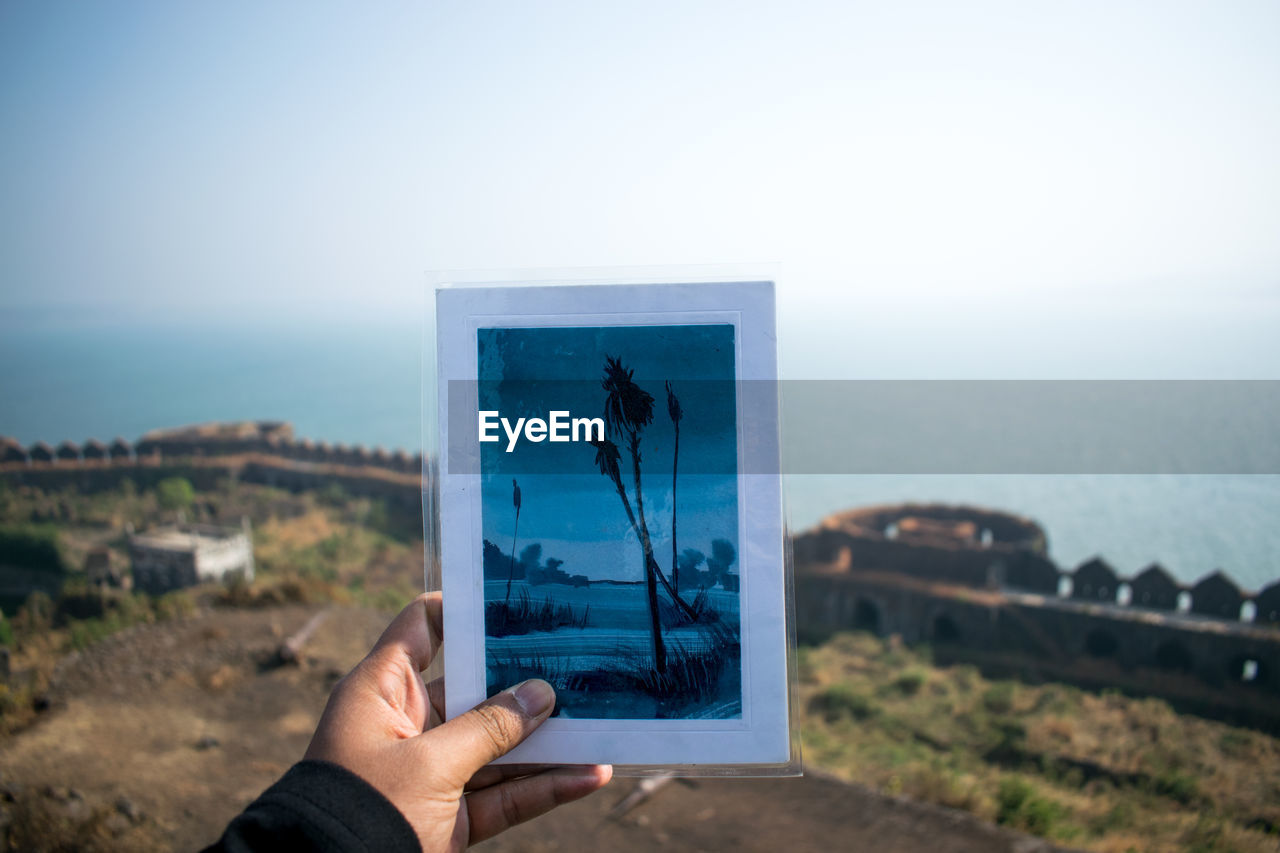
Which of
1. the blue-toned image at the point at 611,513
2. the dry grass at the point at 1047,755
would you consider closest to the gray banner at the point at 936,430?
the blue-toned image at the point at 611,513

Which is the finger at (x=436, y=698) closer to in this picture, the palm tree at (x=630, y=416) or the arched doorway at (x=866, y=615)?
the palm tree at (x=630, y=416)

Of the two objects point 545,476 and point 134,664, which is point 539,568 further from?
point 134,664

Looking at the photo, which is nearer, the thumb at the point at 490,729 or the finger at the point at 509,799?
the thumb at the point at 490,729

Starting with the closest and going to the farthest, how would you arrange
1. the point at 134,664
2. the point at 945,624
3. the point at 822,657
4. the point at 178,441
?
the point at 134,664, the point at 822,657, the point at 945,624, the point at 178,441

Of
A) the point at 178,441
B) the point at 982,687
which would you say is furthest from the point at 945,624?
the point at 178,441

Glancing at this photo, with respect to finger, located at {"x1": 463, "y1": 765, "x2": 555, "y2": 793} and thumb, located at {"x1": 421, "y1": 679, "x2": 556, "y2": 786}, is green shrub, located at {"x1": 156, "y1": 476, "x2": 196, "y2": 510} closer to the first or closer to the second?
finger, located at {"x1": 463, "y1": 765, "x2": 555, "y2": 793}

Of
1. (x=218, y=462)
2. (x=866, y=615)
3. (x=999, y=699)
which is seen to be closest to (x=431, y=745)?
(x=999, y=699)
